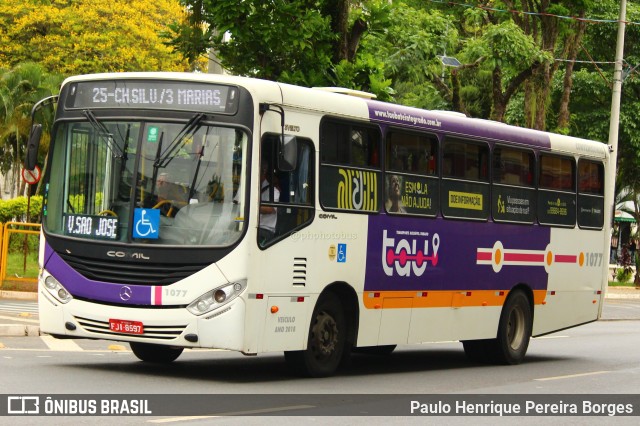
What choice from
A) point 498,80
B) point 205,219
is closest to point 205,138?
point 205,219

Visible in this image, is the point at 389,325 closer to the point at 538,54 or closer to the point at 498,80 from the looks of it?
the point at 538,54

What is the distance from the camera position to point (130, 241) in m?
13.0

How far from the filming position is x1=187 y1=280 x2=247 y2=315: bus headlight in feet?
42.0

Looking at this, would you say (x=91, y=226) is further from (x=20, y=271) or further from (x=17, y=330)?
(x=20, y=271)

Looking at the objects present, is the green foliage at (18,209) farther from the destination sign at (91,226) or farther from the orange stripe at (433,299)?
the destination sign at (91,226)

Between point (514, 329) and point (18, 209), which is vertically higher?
point (18, 209)

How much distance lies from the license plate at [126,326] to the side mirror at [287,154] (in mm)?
2137

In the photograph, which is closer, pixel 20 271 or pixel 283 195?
pixel 283 195

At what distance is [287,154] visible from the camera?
13.3 m

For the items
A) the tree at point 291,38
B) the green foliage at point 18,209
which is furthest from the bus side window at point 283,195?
the green foliage at point 18,209

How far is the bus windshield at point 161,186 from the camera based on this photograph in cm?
1299

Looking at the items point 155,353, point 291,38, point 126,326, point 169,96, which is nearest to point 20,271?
point 291,38

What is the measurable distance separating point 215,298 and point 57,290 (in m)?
1.79

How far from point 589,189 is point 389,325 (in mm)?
6120
